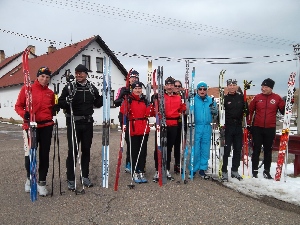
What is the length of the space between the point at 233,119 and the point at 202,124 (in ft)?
2.05

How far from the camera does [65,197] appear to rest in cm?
461

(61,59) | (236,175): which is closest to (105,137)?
(236,175)

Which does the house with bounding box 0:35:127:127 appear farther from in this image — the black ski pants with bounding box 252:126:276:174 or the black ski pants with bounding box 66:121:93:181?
the black ski pants with bounding box 252:126:276:174

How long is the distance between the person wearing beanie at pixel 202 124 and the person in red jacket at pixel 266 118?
902 millimetres

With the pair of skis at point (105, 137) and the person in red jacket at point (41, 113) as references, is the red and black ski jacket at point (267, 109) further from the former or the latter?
the person in red jacket at point (41, 113)

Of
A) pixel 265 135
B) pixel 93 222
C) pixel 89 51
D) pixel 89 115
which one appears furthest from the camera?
pixel 89 51

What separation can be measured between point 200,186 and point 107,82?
8.64 feet

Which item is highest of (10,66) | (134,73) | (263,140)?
(10,66)

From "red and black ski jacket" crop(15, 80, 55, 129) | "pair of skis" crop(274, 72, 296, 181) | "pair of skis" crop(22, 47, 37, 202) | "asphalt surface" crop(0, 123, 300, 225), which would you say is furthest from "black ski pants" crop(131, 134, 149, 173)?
"pair of skis" crop(274, 72, 296, 181)

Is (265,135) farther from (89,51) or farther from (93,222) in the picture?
(89,51)

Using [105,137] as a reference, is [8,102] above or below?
above

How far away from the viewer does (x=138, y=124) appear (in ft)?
18.1

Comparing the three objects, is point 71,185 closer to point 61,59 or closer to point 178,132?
point 178,132

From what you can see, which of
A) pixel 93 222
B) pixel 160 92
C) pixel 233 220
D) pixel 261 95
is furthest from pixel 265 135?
pixel 93 222
